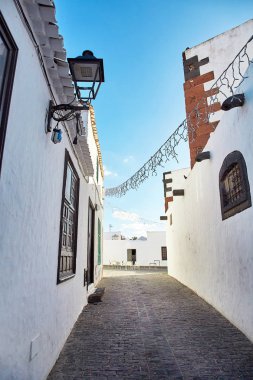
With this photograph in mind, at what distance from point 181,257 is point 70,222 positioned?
22.0ft

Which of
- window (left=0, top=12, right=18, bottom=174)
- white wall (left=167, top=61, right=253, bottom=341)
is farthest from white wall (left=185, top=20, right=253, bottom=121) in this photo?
window (left=0, top=12, right=18, bottom=174)

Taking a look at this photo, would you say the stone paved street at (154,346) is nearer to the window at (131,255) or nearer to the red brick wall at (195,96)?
the red brick wall at (195,96)

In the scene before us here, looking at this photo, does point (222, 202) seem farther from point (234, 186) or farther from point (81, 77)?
point (81, 77)

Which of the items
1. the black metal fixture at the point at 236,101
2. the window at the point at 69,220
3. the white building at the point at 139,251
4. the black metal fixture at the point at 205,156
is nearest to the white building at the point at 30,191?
the window at the point at 69,220

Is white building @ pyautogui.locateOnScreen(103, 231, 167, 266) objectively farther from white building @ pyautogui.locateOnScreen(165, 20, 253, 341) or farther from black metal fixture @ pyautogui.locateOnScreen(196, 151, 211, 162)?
black metal fixture @ pyautogui.locateOnScreen(196, 151, 211, 162)

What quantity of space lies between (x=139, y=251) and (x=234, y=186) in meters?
26.9

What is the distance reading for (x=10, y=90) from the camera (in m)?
1.96

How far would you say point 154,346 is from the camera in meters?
3.58

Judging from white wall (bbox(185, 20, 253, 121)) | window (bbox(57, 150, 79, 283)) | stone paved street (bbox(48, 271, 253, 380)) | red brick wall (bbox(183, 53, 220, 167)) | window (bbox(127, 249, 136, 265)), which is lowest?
stone paved street (bbox(48, 271, 253, 380))

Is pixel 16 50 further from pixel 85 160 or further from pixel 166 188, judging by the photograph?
pixel 166 188

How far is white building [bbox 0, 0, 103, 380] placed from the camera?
6.33 feet

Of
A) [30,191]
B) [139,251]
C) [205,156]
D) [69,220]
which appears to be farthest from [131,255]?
[30,191]

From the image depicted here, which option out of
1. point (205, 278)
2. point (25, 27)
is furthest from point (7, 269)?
point (205, 278)

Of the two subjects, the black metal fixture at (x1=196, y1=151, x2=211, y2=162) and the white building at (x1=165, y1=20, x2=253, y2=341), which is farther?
the black metal fixture at (x1=196, y1=151, x2=211, y2=162)
